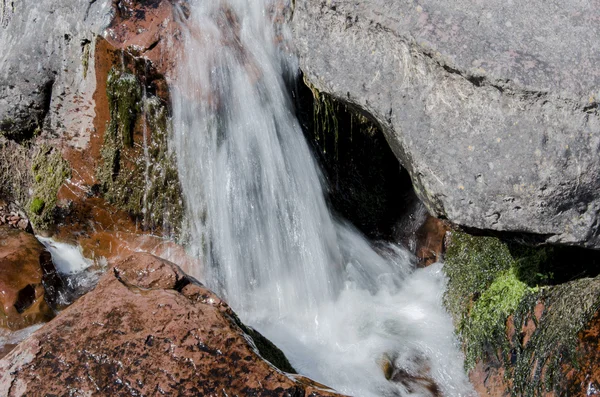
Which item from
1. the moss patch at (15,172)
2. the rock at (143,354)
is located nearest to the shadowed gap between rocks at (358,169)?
the moss patch at (15,172)

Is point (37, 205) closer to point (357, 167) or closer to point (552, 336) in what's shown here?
point (357, 167)

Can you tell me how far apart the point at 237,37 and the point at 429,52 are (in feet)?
6.80

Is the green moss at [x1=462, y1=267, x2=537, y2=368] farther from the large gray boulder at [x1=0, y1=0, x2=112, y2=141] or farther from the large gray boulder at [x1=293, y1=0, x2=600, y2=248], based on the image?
the large gray boulder at [x1=0, y1=0, x2=112, y2=141]

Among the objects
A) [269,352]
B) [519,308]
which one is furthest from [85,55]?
[519,308]

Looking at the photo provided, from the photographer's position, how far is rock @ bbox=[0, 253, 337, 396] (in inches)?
93.7

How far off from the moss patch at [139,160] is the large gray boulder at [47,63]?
29cm

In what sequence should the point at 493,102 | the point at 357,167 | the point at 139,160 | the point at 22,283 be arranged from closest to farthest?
1. the point at 493,102
2. the point at 22,283
3. the point at 139,160
4. the point at 357,167

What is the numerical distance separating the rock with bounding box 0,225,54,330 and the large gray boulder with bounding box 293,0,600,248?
2.79m

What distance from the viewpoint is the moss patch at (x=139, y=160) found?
15.1 feet

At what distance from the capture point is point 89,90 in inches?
185

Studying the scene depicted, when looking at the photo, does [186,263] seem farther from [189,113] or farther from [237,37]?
[237,37]

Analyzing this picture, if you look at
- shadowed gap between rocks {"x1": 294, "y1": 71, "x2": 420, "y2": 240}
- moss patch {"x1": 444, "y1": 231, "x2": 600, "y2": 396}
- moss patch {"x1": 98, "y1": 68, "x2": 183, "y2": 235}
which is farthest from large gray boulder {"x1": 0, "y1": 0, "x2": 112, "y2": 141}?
moss patch {"x1": 444, "y1": 231, "x2": 600, "y2": 396}

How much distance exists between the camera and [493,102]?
3057 millimetres

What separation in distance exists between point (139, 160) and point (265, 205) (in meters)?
1.08
